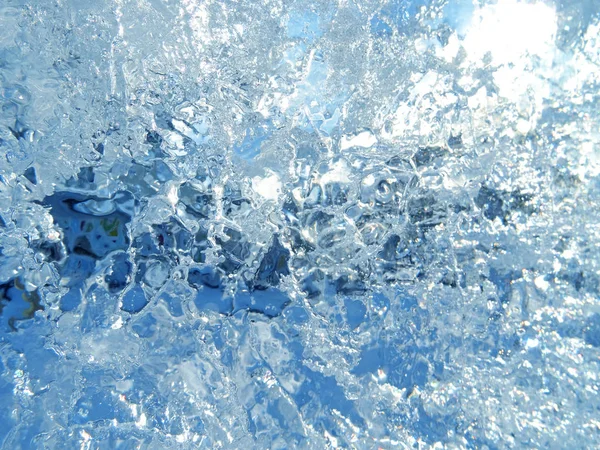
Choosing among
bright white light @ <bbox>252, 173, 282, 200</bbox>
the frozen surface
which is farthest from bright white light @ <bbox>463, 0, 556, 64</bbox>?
bright white light @ <bbox>252, 173, 282, 200</bbox>

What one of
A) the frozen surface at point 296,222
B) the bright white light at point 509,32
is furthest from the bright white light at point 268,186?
the bright white light at point 509,32

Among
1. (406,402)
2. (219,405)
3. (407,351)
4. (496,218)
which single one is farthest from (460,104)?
(219,405)

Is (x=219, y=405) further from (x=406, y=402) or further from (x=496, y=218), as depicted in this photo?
(x=496, y=218)

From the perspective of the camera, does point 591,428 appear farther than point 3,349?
No

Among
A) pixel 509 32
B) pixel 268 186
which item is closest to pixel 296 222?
pixel 268 186

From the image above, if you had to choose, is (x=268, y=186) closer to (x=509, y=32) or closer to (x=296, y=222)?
(x=296, y=222)

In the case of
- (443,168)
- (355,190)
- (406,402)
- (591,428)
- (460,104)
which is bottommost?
(406,402)

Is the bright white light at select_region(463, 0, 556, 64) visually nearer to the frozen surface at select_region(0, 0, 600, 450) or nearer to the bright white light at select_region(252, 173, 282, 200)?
the frozen surface at select_region(0, 0, 600, 450)

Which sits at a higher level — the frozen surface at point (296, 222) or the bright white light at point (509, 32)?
the bright white light at point (509, 32)

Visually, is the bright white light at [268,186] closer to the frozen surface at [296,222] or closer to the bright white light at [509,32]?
the frozen surface at [296,222]
